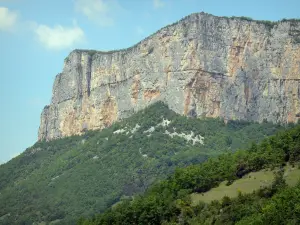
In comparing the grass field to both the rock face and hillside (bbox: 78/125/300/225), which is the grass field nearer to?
hillside (bbox: 78/125/300/225)

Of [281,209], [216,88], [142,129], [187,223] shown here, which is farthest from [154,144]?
[281,209]

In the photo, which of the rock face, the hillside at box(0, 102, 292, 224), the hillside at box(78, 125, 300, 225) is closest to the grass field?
the hillside at box(78, 125, 300, 225)

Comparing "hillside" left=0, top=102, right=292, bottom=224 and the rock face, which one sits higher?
the rock face

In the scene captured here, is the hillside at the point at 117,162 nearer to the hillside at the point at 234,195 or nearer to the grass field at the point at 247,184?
the hillside at the point at 234,195

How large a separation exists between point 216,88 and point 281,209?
9320 centimetres

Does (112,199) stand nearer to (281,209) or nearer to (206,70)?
(206,70)

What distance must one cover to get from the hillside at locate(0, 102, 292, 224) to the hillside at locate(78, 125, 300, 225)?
30366 mm

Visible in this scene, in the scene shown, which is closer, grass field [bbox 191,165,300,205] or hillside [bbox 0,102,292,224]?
grass field [bbox 191,165,300,205]

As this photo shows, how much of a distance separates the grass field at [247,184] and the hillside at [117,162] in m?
37.1

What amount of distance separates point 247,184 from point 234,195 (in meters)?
4.50

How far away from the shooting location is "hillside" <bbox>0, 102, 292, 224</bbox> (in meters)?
143

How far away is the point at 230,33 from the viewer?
17000 cm

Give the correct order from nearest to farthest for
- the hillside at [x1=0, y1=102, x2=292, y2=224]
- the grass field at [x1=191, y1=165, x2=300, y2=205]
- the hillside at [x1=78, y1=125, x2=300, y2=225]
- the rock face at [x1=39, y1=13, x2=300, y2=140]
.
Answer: the hillside at [x1=78, y1=125, x2=300, y2=225], the grass field at [x1=191, y1=165, x2=300, y2=205], the hillside at [x1=0, y1=102, x2=292, y2=224], the rock face at [x1=39, y1=13, x2=300, y2=140]

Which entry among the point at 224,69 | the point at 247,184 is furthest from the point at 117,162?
the point at 247,184
